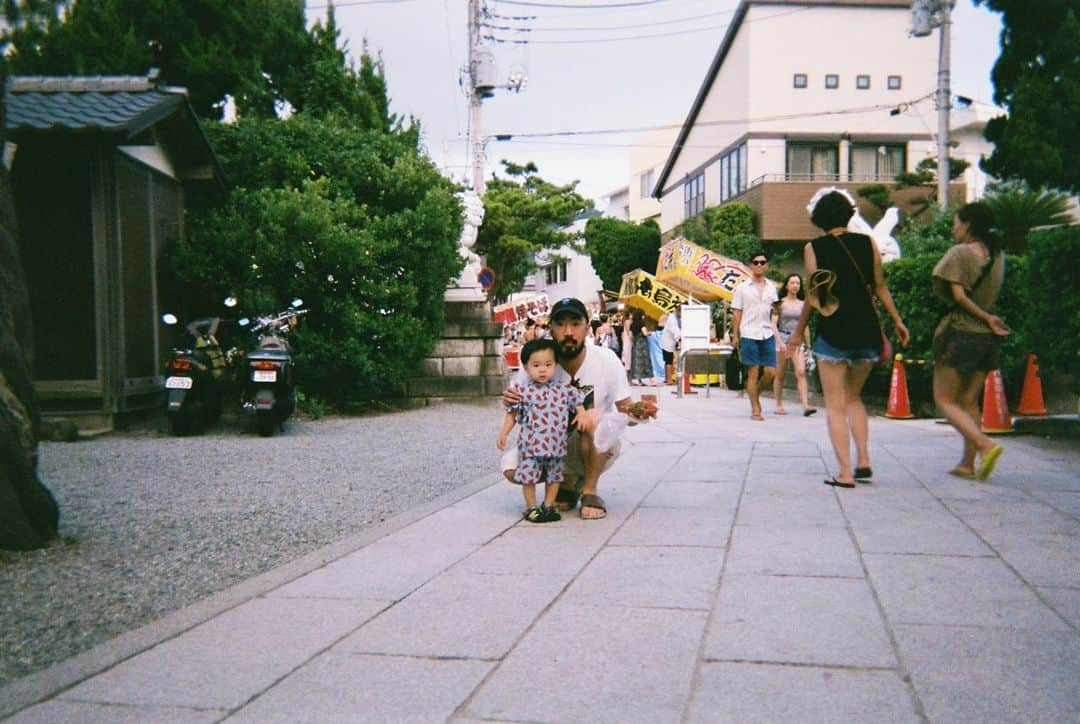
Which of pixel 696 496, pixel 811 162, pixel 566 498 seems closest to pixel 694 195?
pixel 811 162

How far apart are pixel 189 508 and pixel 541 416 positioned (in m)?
2.27

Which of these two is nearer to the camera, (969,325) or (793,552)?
(793,552)

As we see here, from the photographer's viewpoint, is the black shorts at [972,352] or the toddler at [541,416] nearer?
the toddler at [541,416]

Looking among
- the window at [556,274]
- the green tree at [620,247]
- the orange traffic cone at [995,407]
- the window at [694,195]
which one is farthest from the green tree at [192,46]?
the window at [556,274]

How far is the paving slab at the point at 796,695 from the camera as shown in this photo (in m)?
2.39

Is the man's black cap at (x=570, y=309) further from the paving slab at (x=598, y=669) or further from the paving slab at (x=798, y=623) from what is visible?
the paving slab at (x=598, y=669)

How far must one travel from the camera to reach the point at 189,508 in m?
5.53

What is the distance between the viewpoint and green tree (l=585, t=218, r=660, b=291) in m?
46.8

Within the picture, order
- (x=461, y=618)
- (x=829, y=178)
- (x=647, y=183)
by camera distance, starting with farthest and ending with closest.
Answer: (x=647, y=183) < (x=829, y=178) < (x=461, y=618)

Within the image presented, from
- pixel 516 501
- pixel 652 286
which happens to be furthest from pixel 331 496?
pixel 652 286

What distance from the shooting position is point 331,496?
597 centimetres

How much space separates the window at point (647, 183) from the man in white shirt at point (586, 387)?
5516cm

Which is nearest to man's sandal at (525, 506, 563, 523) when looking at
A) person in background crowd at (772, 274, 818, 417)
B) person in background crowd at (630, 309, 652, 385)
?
person in background crowd at (772, 274, 818, 417)

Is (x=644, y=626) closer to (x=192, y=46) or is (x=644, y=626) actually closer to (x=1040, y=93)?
(x=192, y=46)
